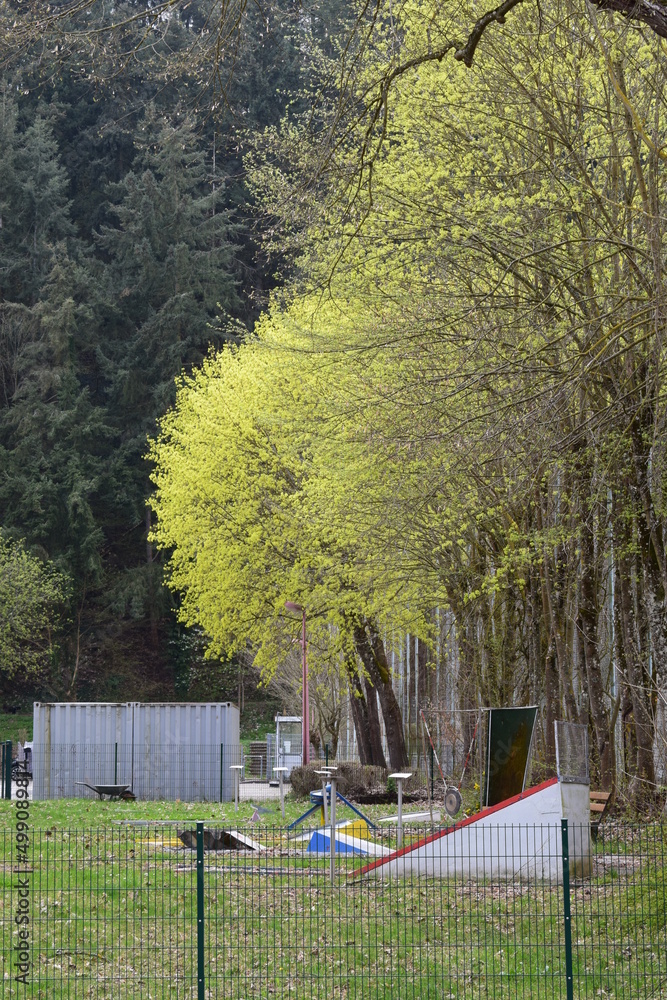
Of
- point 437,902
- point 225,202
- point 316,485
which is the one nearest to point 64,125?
point 225,202

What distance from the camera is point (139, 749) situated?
31000 mm

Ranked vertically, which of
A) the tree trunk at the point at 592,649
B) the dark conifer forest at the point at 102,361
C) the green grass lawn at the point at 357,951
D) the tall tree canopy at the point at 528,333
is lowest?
the green grass lawn at the point at 357,951

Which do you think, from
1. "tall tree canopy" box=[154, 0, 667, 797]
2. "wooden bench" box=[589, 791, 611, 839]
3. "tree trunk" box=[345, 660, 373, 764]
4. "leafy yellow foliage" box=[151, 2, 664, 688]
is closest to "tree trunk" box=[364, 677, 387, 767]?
"tree trunk" box=[345, 660, 373, 764]

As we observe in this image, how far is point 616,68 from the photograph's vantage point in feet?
44.7

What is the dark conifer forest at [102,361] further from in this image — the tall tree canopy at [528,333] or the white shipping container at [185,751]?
the tall tree canopy at [528,333]

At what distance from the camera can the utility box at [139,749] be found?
101 feet

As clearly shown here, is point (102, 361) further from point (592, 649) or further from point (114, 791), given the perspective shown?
point (592, 649)

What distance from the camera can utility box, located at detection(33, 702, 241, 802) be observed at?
101 feet

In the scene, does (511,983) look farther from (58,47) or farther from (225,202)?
(225,202)

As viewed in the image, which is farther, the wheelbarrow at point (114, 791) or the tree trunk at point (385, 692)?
the tree trunk at point (385, 692)

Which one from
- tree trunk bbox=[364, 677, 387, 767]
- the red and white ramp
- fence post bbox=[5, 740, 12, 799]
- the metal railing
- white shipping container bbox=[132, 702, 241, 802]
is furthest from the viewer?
tree trunk bbox=[364, 677, 387, 767]

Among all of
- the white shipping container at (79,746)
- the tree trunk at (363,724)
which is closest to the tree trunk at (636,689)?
the white shipping container at (79,746)

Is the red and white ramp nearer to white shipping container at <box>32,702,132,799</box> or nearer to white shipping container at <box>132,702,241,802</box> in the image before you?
white shipping container at <box>132,702,241,802</box>

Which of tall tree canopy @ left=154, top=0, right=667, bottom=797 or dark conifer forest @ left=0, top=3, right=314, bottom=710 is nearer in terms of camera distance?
tall tree canopy @ left=154, top=0, right=667, bottom=797
